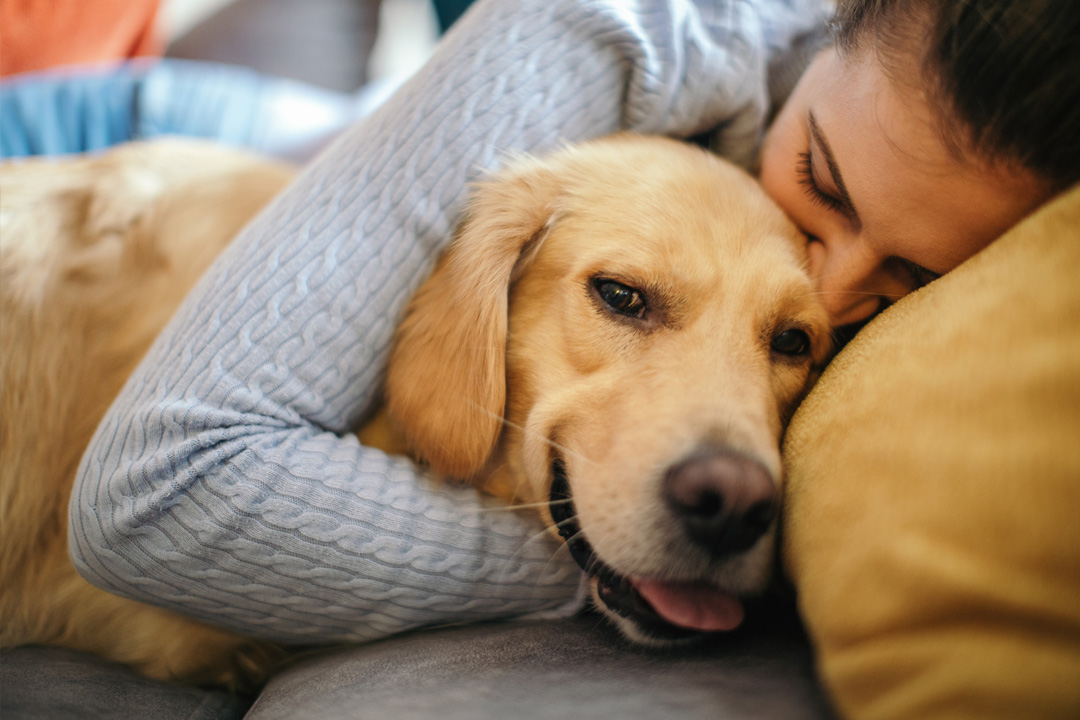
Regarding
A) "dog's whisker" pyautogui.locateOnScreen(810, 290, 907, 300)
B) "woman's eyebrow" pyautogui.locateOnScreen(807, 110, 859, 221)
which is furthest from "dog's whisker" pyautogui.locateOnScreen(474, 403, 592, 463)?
"woman's eyebrow" pyautogui.locateOnScreen(807, 110, 859, 221)

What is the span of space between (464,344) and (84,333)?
981 millimetres

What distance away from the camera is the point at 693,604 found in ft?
3.51

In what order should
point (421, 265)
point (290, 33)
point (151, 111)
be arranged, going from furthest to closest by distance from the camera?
point (290, 33), point (151, 111), point (421, 265)

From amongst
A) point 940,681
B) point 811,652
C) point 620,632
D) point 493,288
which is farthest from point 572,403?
point 940,681

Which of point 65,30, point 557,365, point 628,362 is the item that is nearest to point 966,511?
point 628,362

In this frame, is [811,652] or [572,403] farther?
[572,403]

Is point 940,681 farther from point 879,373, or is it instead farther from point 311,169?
point 311,169

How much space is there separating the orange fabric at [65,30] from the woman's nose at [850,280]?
9.63 ft

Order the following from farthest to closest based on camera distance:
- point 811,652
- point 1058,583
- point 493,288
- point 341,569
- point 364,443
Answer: point 364,443 → point 493,288 → point 341,569 → point 811,652 → point 1058,583

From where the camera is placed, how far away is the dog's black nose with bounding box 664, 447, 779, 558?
0.93 m

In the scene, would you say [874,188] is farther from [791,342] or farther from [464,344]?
[464,344]

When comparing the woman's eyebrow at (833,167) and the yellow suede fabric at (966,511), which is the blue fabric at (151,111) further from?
the yellow suede fabric at (966,511)

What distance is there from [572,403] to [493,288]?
30cm

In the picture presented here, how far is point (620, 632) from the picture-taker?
1110 mm
